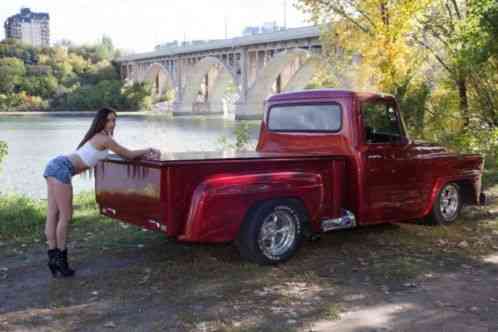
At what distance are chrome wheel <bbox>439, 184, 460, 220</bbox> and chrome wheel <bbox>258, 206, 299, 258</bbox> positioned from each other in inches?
102

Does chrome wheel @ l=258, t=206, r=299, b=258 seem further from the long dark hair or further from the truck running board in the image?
the long dark hair

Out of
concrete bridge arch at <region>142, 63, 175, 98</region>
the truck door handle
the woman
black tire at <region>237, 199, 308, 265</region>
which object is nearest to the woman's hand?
the woman

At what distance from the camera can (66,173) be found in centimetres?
491

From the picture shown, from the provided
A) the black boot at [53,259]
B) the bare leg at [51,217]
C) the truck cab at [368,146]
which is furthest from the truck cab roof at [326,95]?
the black boot at [53,259]

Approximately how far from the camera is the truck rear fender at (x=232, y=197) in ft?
15.6

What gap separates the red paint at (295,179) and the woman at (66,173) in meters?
0.29

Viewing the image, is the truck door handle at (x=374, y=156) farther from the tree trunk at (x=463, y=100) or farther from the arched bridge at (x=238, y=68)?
the arched bridge at (x=238, y=68)

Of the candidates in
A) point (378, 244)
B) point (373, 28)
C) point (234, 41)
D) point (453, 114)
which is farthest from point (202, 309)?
point (234, 41)

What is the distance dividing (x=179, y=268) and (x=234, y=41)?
49.3 m

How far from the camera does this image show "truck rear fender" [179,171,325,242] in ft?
15.6

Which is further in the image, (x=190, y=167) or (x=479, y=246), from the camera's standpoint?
(x=479, y=246)

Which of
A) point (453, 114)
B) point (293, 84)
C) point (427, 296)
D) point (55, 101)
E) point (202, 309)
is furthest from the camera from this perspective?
point (55, 101)

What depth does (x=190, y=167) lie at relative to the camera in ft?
15.8

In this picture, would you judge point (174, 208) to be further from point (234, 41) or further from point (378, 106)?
point (234, 41)
